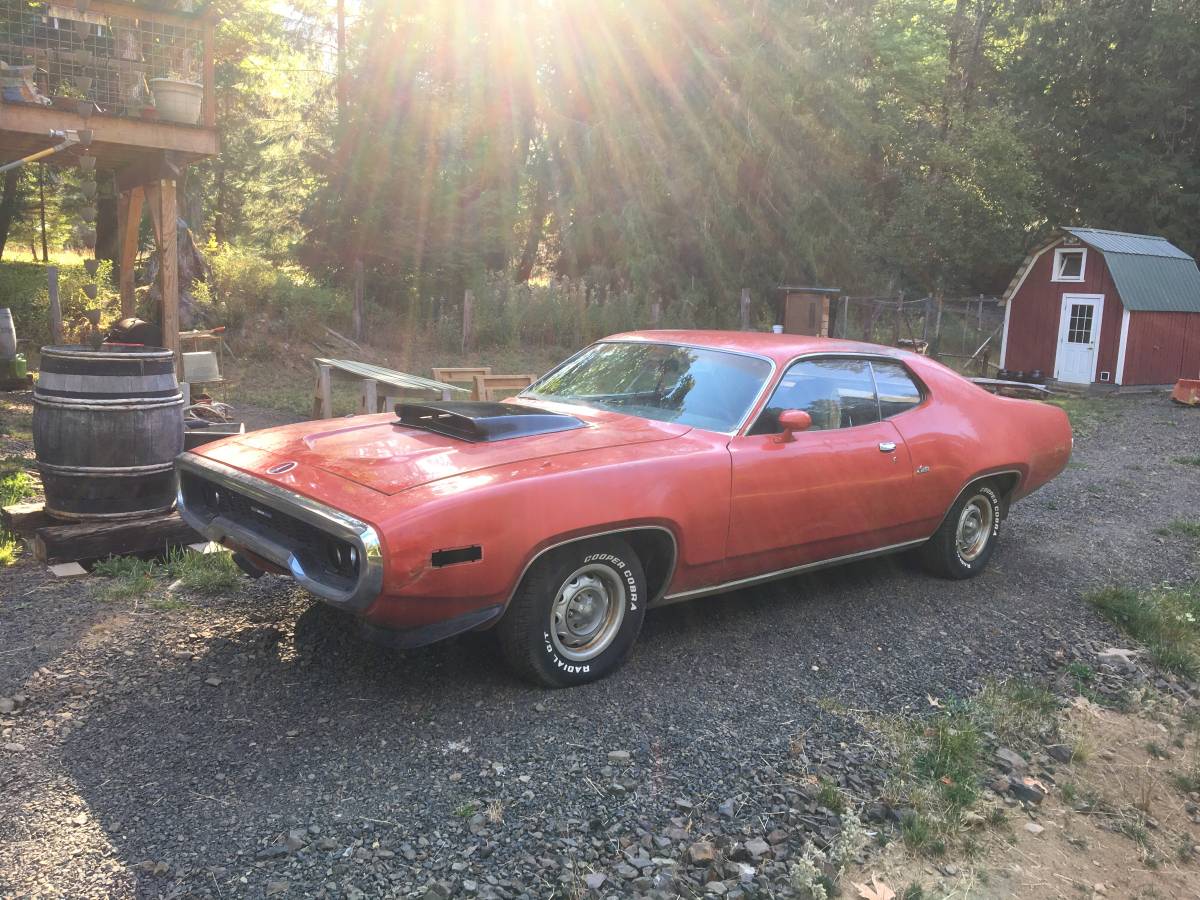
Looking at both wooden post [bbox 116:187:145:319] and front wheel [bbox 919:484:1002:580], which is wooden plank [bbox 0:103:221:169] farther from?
front wheel [bbox 919:484:1002:580]

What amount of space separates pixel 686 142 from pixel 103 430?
72.4 ft

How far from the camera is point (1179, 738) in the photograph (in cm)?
418

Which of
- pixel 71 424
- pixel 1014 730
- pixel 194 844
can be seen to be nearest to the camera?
pixel 194 844

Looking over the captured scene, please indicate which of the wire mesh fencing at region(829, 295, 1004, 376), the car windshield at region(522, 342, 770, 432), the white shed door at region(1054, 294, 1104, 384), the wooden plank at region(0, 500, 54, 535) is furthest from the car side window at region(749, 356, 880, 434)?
the wire mesh fencing at region(829, 295, 1004, 376)

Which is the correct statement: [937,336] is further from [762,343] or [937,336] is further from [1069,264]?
[762,343]

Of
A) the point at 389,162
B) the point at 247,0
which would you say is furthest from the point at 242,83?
the point at 389,162

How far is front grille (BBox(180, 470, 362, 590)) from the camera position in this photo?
138 inches

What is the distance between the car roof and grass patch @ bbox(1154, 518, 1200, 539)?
3386 mm

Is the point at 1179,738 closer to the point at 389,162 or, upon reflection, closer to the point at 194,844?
the point at 194,844

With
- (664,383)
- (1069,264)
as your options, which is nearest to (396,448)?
(664,383)

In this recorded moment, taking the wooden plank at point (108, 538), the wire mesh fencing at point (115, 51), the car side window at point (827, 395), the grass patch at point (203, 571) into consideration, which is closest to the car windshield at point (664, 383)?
the car side window at point (827, 395)

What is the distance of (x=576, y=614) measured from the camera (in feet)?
12.8

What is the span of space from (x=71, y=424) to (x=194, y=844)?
3185mm

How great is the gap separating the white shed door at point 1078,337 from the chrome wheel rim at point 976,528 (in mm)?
17931
